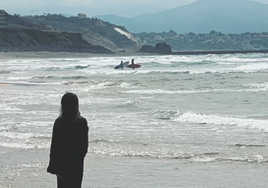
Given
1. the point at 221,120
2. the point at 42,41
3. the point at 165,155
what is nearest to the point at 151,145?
the point at 165,155

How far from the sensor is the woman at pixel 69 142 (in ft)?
17.9

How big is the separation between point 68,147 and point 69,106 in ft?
1.20

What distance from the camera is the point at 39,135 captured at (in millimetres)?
14016

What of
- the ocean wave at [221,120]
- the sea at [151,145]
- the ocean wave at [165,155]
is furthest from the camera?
the ocean wave at [221,120]

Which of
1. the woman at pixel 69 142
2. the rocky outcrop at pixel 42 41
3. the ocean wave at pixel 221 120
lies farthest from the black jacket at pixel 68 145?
the rocky outcrop at pixel 42 41

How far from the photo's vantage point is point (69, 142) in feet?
18.1

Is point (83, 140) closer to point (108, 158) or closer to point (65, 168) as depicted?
point (65, 168)

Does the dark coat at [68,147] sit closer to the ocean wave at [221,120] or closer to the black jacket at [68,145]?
the black jacket at [68,145]

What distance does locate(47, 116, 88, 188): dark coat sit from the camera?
215 inches

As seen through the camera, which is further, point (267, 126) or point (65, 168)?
point (267, 126)

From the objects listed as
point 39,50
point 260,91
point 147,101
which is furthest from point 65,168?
point 39,50

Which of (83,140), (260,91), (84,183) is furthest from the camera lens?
(260,91)

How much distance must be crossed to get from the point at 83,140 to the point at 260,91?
78.2 feet

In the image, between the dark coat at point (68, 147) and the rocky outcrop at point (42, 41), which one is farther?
the rocky outcrop at point (42, 41)
